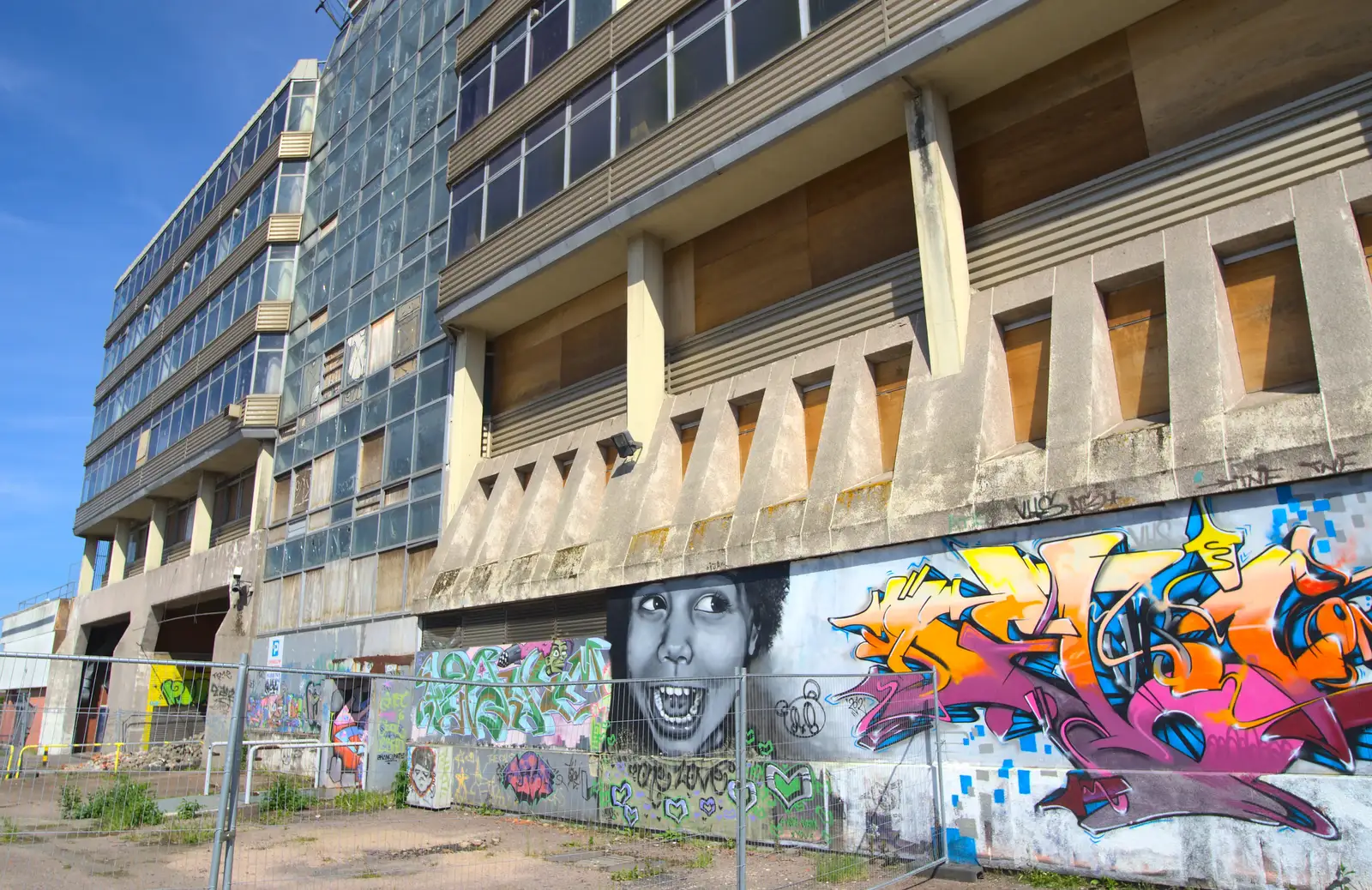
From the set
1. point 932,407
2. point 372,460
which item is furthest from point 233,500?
point 932,407

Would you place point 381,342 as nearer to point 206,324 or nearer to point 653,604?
point 653,604

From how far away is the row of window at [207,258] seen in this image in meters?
28.9

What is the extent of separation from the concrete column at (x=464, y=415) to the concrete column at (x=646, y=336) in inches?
201

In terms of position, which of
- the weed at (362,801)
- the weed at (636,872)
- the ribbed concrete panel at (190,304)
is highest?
the ribbed concrete panel at (190,304)

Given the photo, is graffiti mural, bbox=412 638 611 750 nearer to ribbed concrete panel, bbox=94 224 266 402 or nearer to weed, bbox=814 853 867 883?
weed, bbox=814 853 867 883

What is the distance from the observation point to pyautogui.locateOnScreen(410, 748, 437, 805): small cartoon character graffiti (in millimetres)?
15812

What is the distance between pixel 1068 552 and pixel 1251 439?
190cm

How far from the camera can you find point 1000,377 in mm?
11148

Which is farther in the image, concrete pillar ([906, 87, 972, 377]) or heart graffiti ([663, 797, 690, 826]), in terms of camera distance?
heart graffiti ([663, 797, 690, 826])

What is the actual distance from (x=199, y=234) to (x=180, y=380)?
18.8ft

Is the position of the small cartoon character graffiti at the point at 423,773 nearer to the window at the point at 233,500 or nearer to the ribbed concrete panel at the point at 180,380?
the window at the point at 233,500

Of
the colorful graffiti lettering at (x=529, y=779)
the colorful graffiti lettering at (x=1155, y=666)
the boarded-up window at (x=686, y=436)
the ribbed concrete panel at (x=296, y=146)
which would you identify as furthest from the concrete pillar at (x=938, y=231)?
the ribbed concrete panel at (x=296, y=146)

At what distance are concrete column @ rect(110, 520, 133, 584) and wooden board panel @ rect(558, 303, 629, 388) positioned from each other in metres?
27.3

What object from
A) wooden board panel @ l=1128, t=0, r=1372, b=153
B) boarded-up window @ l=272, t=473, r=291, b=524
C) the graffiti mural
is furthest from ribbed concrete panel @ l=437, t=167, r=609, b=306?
wooden board panel @ l=1128, t=0, r=1372, b=153
